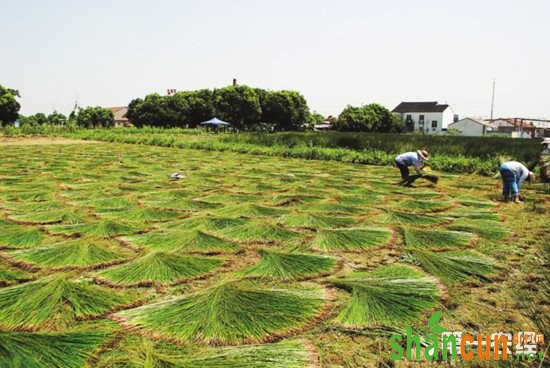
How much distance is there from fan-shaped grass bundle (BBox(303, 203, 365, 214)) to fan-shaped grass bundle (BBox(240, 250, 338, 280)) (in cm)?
183

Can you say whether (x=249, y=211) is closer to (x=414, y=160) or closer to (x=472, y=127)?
(x=414, y=160)

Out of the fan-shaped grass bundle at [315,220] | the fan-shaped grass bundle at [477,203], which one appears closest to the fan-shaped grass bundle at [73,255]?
A: the fan-shaped grass bundle at [315,220]

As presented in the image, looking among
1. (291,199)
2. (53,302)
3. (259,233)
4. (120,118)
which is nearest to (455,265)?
(259,233)

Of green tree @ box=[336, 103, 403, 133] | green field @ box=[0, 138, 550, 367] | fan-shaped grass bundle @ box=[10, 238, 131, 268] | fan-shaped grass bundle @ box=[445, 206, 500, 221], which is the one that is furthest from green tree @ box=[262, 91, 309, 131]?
fan-shaped grass bundle @ box=[10, 238, 131, 268]

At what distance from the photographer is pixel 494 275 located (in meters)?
2.81

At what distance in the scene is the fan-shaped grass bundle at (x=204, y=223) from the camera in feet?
13.1

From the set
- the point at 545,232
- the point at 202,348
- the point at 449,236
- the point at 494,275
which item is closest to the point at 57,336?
the point at 202,348

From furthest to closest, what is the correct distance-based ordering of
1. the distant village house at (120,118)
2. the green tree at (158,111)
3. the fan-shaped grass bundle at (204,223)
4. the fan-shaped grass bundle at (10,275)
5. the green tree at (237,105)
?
1. the distant village house at (120,118)
2. the green tree at (237,105)
3. the green tree at (158,111)
4. the fan-shaped grass bundle at (204,223)
5. the fan-shaped grass bundle at (10,275)

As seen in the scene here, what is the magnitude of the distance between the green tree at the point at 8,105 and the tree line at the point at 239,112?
30 cm

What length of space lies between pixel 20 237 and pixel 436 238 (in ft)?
12.7

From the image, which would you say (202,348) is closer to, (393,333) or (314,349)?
(314,349)

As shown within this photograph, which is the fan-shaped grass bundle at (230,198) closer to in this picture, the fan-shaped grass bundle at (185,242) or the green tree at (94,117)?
the fan-shaped grass bundle at (185,242)

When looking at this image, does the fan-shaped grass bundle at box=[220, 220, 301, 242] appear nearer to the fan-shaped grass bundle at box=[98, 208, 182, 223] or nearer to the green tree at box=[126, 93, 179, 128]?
the fan-shaped grass bundle at box=[98, 208, 182, 223]

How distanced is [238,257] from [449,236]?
2053mm
